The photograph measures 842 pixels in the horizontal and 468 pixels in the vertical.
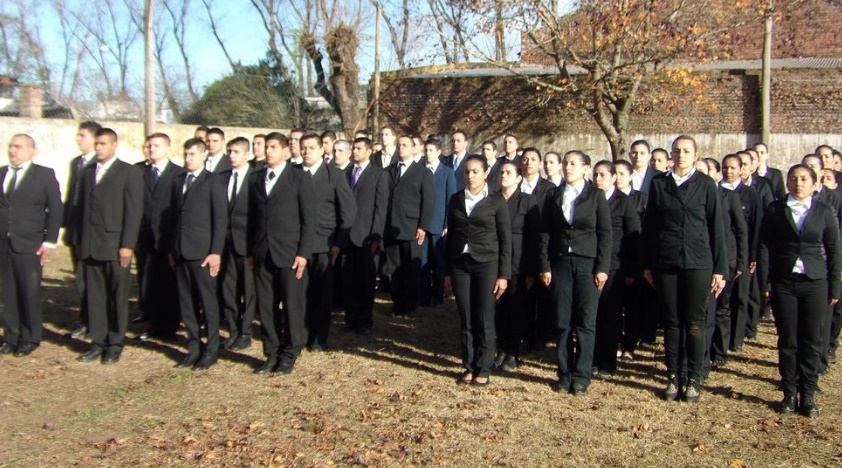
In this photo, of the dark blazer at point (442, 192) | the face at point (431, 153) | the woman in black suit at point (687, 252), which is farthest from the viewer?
the face at point (431, 153)

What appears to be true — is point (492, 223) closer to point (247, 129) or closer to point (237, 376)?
point (237, 376)

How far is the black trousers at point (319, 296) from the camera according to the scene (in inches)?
293

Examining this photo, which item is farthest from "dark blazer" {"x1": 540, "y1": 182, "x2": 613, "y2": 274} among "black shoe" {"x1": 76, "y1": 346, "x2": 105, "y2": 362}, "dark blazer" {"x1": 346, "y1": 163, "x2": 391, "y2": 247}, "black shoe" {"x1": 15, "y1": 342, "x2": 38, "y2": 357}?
"black shoe" {"x1": 15, "y1": 342, "x2": 38, "y2": 357}

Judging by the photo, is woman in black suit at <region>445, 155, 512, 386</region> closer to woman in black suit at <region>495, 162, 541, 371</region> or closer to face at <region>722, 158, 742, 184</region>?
woman in black suit at <region>495, 162, 541, 371</region>

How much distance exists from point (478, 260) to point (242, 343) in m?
2.83

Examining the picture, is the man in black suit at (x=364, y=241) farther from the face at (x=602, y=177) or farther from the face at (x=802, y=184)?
the face at (x=802, y=184)

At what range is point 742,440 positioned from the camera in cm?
533

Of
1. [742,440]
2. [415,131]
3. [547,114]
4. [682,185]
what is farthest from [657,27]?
[742,440]

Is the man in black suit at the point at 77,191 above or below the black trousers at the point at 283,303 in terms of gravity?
above

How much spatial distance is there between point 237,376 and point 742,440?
411 cm

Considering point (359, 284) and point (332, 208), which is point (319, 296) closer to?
point (332, 208)

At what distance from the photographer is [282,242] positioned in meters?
6.68

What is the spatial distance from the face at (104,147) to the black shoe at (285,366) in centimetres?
251

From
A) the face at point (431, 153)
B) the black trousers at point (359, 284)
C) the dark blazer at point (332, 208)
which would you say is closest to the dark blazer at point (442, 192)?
the face at point (431, 153)
